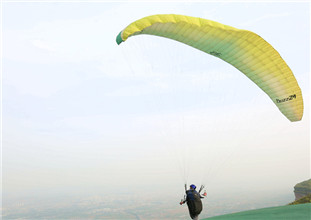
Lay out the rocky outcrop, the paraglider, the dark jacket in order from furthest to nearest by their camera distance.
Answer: the rocky outcrop
the paraglider
the dark jacket

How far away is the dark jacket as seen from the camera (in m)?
9.66

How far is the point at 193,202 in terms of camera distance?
9742mm

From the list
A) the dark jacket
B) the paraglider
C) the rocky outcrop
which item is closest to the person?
the dark jacket

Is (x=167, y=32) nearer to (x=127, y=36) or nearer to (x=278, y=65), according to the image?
(x=127, y=36)

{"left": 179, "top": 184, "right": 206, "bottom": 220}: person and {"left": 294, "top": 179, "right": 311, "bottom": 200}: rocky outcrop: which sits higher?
{"left": 179, "top": 184, "right": 206, "bottom": 220}: person

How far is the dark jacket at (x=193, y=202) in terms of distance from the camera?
380 inches

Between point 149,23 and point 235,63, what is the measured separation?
18.0ft

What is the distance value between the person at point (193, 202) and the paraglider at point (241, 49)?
19.0 ft

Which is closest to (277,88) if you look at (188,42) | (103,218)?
(188,42)

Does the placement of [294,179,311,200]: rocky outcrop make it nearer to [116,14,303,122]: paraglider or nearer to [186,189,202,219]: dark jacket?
[116,14,303,122]: paraglider

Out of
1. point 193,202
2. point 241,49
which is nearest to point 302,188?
point 241,49

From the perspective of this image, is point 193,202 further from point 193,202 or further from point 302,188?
point 302,188

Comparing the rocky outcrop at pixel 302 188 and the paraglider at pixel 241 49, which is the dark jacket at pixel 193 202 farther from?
the rocky outcrop at pixel 302 188

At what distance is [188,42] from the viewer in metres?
11.6
